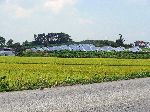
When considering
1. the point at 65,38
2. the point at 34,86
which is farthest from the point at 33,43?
the point at 34,86

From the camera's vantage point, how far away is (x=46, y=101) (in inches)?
634

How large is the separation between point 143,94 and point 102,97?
Result: 266 cm

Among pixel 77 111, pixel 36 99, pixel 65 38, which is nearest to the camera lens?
pixel 77 111

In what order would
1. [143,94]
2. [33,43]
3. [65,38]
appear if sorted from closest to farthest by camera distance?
[143,94], [33,43], [65,38]

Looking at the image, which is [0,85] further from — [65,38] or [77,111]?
[65,38]

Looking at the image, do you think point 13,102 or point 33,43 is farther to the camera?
point 33,43

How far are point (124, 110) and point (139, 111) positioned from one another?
19.5 inches

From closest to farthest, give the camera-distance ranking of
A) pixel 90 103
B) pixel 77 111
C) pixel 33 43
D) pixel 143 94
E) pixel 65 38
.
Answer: pixel 77 111 → pixel 90 103 → pixel 143 94 → pixel 33 43 → pixel 65 38

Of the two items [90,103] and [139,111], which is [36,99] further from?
[139,111]

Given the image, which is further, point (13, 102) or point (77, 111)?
point (13, 102)

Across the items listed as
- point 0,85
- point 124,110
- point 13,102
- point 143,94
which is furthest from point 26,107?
point 0,85

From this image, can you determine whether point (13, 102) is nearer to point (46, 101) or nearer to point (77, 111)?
point (46, 101)

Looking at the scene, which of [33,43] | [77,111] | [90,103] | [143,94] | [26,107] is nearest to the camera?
[77,111]

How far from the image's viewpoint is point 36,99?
55.1ft
